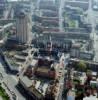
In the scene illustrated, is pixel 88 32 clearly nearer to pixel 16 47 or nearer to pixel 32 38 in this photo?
pixel 32 38

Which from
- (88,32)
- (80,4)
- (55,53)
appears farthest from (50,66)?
(80,4)

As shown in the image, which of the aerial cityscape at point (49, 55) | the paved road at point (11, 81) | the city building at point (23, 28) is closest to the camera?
the paved road at point (11, 81)

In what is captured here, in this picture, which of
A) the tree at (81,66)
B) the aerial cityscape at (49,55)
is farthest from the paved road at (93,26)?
the tree at (81,66)

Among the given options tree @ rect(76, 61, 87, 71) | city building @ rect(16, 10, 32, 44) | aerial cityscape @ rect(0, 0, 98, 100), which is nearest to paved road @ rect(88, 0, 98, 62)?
aerial cityscape @ rect(0, 0, 98, 100)

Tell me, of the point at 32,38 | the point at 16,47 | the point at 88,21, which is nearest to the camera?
the point at 16,47

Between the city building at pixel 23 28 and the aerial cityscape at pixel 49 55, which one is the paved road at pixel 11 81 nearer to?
the aerial cityscape at pixel 49 55

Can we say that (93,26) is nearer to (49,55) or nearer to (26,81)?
(49,55)

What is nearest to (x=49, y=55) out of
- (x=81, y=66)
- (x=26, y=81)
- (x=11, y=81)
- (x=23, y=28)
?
(x=81, y=66)

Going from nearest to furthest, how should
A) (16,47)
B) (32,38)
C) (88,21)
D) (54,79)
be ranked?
(54,79) → (16,47) → (32,38) → (88,21)
